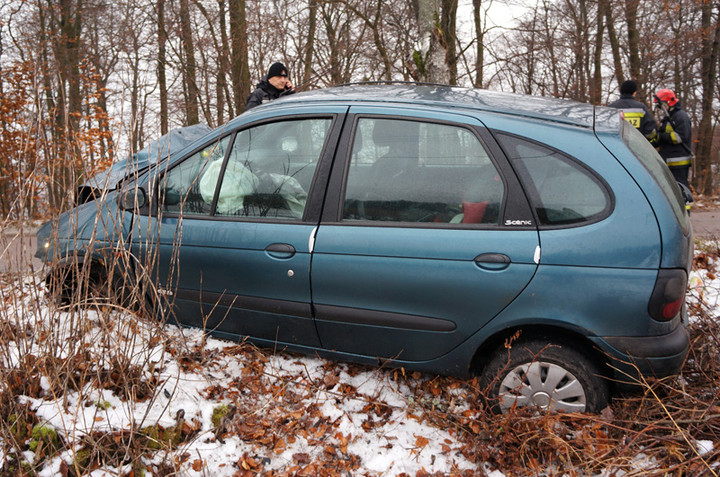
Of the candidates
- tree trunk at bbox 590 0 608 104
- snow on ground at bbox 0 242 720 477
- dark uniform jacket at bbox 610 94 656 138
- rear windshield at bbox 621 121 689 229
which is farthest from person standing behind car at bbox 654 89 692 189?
tree trunk at bbox 590 0 608 104

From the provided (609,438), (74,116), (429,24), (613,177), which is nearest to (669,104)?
(429,24)

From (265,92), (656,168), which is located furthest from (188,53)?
(656,168)

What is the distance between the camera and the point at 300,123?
2.94 metres

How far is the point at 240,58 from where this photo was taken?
10391mm

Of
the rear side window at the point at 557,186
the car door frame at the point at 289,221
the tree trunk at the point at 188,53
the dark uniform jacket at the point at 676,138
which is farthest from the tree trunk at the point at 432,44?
the tree trunk at the point at 188,53

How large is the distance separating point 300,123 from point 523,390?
1931 mm

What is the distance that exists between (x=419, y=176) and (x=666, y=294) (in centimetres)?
127

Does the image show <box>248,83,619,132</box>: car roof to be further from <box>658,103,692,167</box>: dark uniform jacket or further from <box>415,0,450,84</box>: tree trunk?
<box>658,103,692,167</box>: dark uniform jacket

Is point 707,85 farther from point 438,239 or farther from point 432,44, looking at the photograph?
point 438,239

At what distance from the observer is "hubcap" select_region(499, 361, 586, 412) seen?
7.88ft

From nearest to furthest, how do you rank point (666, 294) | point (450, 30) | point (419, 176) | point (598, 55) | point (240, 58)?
point (666, 294), point (419, 176), point (450, 30), point (240, 58), point (598, 55)

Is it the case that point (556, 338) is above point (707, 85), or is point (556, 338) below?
below

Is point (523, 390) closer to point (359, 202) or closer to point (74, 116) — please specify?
point (359, 202)

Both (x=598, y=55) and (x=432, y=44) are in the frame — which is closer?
(x=432, y=44)
